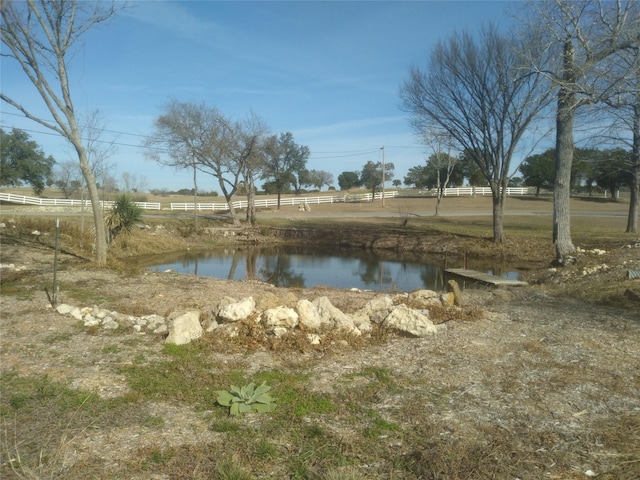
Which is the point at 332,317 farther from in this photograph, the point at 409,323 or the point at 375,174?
the point at 375,174

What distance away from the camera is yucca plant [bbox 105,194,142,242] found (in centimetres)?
2172

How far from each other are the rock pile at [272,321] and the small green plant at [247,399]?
67.2 inches

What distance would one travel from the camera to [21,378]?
5.01 meters

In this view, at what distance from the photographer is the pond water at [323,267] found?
54.7ft

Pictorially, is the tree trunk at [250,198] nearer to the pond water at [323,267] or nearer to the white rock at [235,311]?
the pond water at [323,267]

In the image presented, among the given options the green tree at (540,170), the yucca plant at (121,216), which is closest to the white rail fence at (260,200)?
the green tree at (540,170)

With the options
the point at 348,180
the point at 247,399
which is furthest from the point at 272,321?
the point at 348,180

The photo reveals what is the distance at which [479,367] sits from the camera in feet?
17.9

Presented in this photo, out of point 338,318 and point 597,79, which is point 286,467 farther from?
point 597,79

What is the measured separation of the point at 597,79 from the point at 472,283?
22.5 feet

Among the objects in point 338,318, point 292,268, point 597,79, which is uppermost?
point 597,79

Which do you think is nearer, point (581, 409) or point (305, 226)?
point (581, 409)

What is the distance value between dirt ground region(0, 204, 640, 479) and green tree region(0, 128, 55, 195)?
38.1m

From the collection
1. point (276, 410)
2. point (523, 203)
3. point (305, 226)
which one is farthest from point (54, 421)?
point (523, 203)
